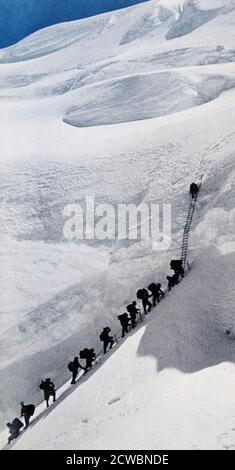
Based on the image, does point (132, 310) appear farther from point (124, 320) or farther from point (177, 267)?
point (177, 267)

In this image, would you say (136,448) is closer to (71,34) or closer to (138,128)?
(138,128)

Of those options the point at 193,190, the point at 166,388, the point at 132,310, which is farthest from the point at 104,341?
the point at 193,190

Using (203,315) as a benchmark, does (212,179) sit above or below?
above

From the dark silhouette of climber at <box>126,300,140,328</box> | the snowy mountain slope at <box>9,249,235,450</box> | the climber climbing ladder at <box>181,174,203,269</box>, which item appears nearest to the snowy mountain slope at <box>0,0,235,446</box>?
the climber climbing ladder at <box>181,174,203,269</box>

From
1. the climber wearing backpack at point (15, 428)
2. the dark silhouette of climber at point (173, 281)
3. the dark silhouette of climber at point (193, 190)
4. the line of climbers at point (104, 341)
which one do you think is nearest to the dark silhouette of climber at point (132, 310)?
the line of climbers at point (104, 341)

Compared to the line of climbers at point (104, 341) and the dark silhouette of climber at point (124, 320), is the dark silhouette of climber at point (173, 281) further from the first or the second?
the dark silhouette of climber at point (124, 320)

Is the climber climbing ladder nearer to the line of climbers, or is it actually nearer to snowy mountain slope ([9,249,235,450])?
the line of climbers

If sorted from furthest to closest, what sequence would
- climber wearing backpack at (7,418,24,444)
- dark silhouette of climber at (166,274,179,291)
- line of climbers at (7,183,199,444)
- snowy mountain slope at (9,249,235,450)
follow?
dark silhouette of climber at (166,274,179,291) → line of climbers at (7,183,199,444) → climber wearing backpack at (7,418,24,444) → snowy mountain slope at (9,249,235,450)

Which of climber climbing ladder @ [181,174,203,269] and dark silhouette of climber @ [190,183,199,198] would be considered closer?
climber climbing ladder @ [181,174,203,269]

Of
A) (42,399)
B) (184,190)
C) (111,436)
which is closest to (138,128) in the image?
(184,190)
